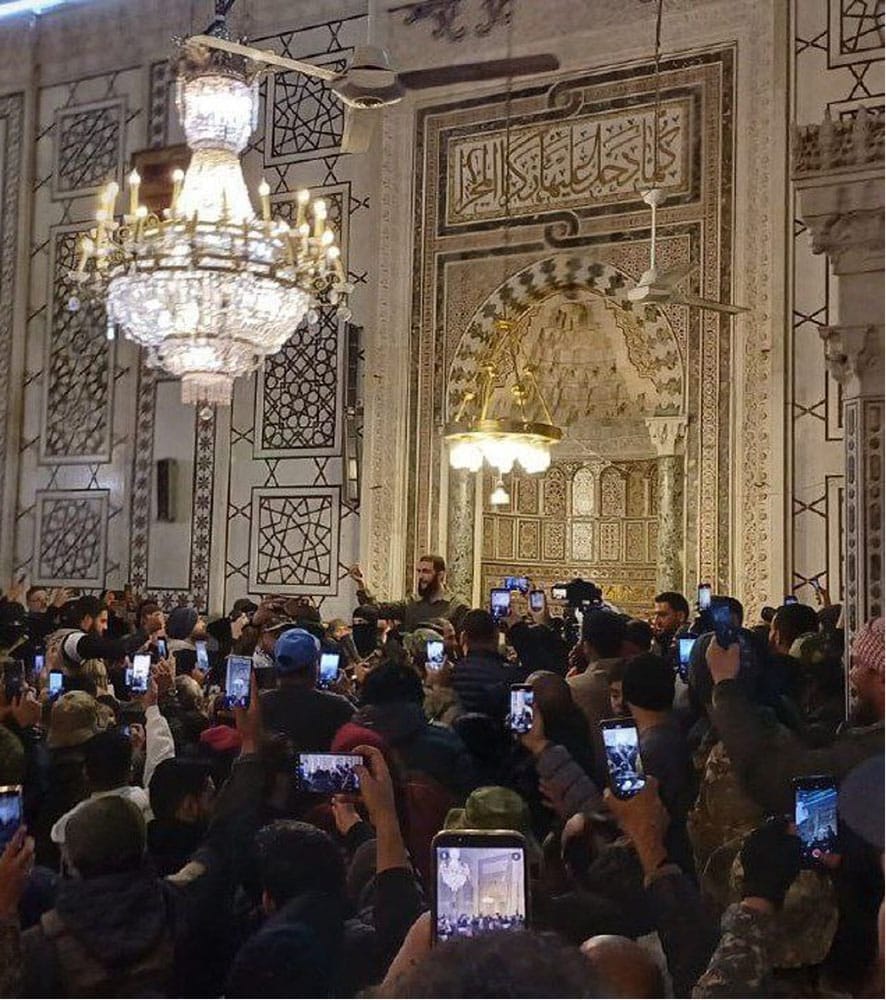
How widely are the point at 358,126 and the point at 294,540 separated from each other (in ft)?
17.3

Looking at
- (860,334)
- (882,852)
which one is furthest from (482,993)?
(860,334)

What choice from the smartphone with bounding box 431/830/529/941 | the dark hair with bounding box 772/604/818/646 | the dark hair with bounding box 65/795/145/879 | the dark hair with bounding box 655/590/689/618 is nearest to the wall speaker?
the dark hair with bounding box 655/590/689/618

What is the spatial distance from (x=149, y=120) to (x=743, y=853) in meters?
11.4

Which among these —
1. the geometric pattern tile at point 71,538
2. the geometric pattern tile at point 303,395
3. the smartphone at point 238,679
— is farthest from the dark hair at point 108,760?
the geometric pattern tile at point 71,538

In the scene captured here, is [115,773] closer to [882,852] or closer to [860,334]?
[882,852]

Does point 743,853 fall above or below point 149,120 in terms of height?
below

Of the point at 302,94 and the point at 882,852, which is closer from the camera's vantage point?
the point at 882,852

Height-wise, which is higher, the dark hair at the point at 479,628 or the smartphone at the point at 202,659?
the dark hair at the point at 479,628

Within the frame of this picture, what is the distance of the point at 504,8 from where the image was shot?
34.3 ft

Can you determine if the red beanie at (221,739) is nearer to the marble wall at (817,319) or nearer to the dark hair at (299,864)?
the dark hair at (299,864)

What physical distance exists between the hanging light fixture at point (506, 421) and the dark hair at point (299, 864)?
6.92 metres

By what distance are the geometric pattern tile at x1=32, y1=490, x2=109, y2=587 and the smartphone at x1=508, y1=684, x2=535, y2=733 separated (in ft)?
30.9

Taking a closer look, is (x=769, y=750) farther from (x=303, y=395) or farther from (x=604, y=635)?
(x=303, y=395)

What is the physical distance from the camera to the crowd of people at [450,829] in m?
1.88
